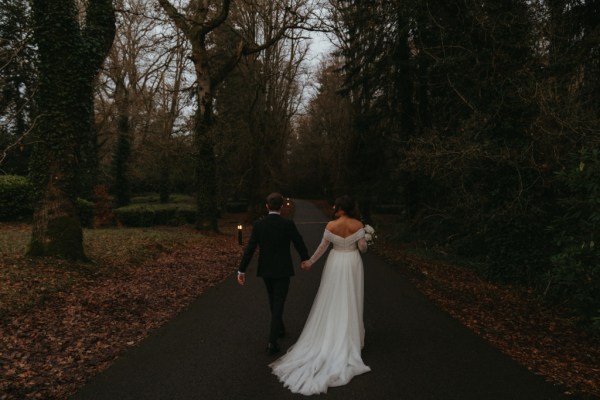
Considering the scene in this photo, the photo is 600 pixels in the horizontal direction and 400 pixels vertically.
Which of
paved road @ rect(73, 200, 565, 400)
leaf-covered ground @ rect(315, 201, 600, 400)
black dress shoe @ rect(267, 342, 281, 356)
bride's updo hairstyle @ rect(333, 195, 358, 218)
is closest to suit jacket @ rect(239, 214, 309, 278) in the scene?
bride's updo hairstyle @ rect(333, 195, 358, 218)

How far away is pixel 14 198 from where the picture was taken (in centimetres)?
1750

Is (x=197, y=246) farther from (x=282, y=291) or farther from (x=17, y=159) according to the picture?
(x=17, y=159)

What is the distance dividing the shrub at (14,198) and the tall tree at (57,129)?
9795 millimetres

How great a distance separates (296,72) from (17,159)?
18134mm

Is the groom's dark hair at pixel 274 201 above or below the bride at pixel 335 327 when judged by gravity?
above

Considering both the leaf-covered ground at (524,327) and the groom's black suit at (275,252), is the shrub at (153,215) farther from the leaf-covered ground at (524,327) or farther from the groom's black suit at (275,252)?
the groom's black suit at (275,252)

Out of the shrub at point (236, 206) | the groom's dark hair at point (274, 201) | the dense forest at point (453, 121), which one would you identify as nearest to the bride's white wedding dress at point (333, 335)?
A: the groom's dark hair at point (274, 201)

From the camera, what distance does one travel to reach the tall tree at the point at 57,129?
911 cm

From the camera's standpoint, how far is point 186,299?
8.34 m

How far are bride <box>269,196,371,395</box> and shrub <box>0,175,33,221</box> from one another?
16606 millimetres

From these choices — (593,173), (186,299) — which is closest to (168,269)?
(186,299)

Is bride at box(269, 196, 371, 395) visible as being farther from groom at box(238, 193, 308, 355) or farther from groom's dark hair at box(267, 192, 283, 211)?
groom's dark hair at box(267, 192, 283, 211)

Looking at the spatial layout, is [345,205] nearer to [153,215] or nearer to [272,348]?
[272,348]

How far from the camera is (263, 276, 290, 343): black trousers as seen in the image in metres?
5.36
